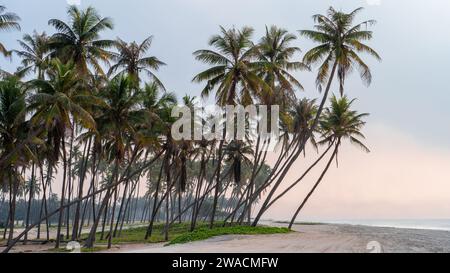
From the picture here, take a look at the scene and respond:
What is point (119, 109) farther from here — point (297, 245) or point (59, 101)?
point (297, 245)

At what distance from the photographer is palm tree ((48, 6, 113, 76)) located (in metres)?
35.3

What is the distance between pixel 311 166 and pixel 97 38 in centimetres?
2362

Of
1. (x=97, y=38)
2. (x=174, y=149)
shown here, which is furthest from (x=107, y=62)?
(x=174, y=149)

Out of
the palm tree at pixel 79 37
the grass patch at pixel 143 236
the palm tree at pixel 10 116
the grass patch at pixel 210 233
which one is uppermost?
the palm tree at pixel 79 37

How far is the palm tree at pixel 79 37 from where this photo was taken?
35312 millimetres

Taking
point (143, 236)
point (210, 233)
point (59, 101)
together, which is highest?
point (59, 101)

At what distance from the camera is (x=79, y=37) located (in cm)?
3572

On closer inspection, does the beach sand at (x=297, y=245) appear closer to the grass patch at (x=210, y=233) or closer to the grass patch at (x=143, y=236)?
the grass patch at (x=210, y=233)

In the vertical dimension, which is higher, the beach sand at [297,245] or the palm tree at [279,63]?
the palm tree at [279,63]

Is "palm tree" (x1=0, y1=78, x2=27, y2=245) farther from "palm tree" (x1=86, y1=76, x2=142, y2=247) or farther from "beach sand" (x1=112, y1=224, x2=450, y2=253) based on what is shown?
"beach sand" (x1=112, y1=224, x2=450, y2=253)

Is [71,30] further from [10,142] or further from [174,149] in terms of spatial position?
[174,149]
